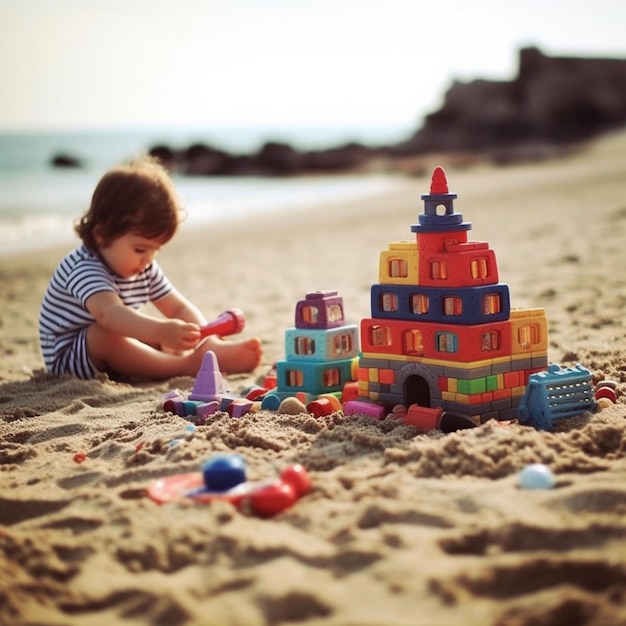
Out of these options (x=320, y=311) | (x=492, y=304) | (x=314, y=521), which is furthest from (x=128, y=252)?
(x=314, y=521)

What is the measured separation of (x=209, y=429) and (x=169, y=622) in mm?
1209

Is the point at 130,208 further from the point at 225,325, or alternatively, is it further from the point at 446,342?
the point at 446,342

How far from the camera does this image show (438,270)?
120 inches

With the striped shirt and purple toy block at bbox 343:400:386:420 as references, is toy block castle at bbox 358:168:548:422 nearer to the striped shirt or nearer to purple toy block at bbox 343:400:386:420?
purple toy block at bbox 343:400:386:420

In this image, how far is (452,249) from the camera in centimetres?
301

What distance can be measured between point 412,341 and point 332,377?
0.46m

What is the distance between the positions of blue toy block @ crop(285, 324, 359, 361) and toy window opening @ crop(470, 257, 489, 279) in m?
0.71

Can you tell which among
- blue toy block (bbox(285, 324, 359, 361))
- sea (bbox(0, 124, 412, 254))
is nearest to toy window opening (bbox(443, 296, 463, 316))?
blue toy block (bbox(285, 324, 359, 361))

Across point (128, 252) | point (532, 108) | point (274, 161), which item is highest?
point (532, 108)

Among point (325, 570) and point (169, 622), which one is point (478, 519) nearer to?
point (325, 570)

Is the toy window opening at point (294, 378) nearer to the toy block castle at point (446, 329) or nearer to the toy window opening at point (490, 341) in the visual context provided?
the toy block castle at point (446, 329)

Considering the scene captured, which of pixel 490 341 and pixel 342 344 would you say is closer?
pixel 490 341

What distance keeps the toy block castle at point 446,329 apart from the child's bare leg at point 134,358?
3.96 ft

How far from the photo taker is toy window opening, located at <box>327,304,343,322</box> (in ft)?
11.4
